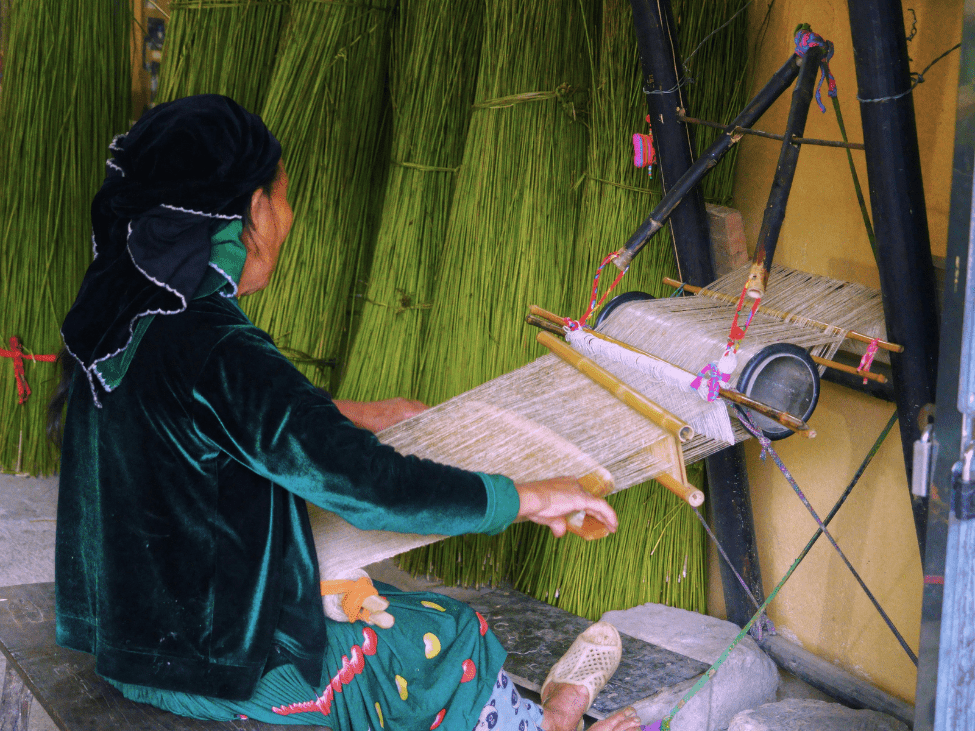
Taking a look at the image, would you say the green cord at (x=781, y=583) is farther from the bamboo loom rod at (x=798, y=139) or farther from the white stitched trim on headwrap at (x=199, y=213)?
the white stitched trim on headwrap at (x=199, y=213)

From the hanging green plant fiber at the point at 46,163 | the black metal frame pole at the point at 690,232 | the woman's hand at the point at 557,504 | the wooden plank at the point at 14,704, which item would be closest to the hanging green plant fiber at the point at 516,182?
the black metal frame pole at the point at 690,232

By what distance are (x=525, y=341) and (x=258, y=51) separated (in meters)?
1.20

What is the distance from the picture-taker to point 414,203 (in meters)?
2.52

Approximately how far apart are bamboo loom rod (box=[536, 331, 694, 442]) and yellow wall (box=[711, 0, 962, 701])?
710 millimetres

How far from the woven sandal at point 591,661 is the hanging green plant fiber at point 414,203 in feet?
2.76

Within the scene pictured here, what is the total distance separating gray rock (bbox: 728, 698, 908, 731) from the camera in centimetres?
176

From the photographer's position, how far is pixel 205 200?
4.23ft

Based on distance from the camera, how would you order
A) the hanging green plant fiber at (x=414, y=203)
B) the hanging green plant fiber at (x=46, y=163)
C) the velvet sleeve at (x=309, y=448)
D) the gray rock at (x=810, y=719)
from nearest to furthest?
the velvet sleeve at (x=309, y=448) → the gray rock at (x=810, y=719) → the hanging green plant fiber at (x=414, y=203) → the hanging green plant fiber at (x=46, y=163)

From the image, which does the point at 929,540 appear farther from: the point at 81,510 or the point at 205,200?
the point at 81,510

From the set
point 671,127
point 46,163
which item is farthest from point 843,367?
point 46,163

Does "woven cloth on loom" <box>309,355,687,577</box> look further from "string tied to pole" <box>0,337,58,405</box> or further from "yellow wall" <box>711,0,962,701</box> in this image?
"string tied to pole" <box>0,337,58,405</box>

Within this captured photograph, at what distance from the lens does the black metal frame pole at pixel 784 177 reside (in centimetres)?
146

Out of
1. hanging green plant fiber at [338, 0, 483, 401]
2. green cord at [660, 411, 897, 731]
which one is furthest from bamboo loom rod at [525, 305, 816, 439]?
hanging green plant fiber at [338, 0, 483, 401]

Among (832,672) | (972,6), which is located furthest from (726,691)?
(972,6)
